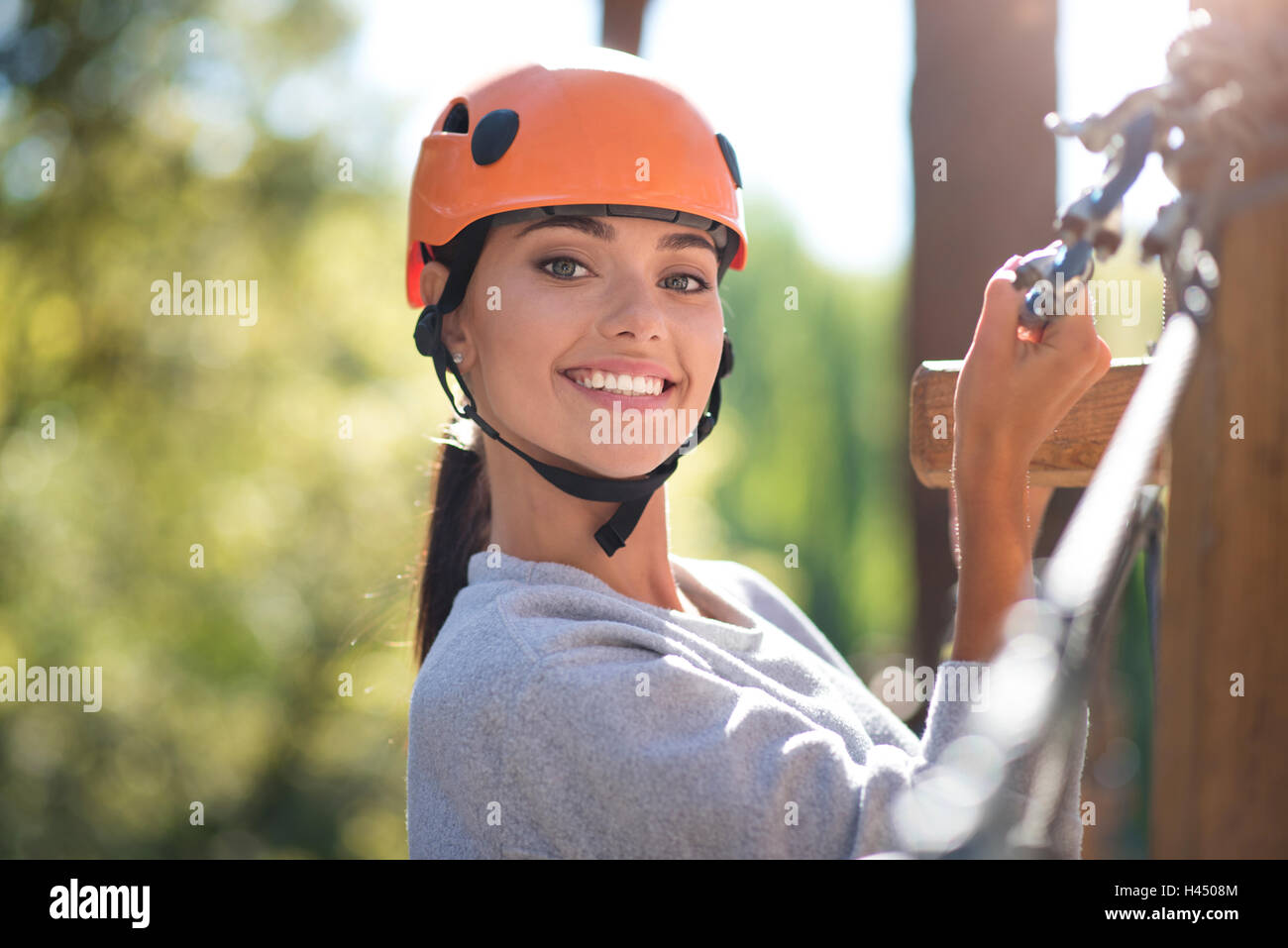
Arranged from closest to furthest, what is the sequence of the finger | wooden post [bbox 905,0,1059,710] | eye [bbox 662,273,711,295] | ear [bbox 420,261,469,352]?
1. the finger
2. eye [bbox 662,273,711,295]
3. ear [bbox 420,261,469,352]
4. wooden post [bbox 905,0,1059,710]

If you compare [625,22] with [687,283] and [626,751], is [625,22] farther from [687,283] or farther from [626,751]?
[626,751]

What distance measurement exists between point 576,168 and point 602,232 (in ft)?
0.37

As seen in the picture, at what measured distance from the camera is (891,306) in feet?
62.7

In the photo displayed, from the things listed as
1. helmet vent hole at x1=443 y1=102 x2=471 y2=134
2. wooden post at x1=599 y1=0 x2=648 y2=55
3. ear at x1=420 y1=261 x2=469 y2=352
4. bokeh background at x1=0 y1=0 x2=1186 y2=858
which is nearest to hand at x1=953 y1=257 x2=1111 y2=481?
ear at x1=420 y1=261 x2=469 y2=352

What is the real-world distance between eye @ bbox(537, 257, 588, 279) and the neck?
332mm

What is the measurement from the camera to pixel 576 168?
1.86 meters

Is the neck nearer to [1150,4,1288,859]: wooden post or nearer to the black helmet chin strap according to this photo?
the black helmet chin strap

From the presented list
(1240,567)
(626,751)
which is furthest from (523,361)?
(1240,567)

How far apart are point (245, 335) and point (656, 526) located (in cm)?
1045

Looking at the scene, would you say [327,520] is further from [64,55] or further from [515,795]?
[515,795]

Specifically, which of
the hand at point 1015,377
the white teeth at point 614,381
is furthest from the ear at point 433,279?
the hand at point 1015,377

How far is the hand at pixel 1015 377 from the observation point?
4.50 feet

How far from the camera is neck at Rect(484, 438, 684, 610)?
6.57 feet

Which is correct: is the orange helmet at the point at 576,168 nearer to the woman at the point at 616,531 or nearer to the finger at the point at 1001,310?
the woman at the point at 616,531
